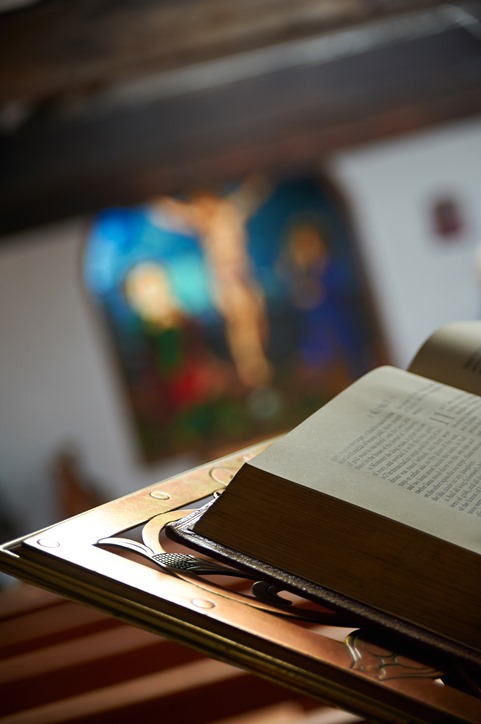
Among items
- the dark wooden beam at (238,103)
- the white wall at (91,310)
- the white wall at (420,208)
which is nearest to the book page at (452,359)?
the dark wooden beam at (238,103)

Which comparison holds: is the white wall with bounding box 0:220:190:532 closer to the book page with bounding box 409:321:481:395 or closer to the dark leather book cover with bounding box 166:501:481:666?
the book page with bounding box 409:321:481:395

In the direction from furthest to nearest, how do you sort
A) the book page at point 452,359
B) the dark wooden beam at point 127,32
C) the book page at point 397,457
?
1. the dark wooden beam at point 127,32
2. the book page at point 452,359
3. the book page at point 397,457

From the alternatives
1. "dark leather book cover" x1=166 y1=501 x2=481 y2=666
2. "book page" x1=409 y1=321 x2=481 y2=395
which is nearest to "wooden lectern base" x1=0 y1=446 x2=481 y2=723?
"dark leather book cover" x1=166 y1=501 x2=481 y2=666

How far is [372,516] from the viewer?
0.58 metres

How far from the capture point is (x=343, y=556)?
0.58m

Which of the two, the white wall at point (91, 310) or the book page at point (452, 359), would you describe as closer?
the book page at point (452, 359)

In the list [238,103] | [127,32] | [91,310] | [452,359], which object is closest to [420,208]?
[238,103]

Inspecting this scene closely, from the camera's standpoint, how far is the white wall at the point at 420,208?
714 centimetres

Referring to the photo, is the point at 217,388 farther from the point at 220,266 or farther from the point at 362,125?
the point at 362,125

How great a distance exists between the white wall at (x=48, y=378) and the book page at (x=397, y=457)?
6.26m

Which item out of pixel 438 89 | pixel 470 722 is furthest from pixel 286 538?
pixel 438 89

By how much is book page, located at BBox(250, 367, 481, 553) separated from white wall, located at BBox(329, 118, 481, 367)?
656 centimetres

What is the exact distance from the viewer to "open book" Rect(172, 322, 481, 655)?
1.84 feet

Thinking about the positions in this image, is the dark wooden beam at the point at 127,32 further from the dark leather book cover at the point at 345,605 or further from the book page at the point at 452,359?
the dark leather book cover at the point at 345,605
